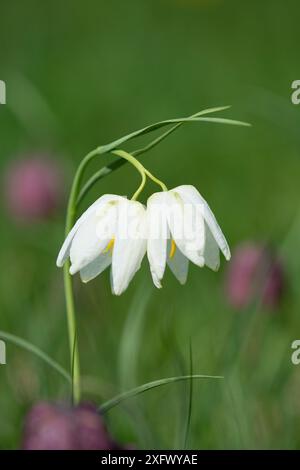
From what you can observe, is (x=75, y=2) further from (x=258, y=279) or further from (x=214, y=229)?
(x=214, y=229)

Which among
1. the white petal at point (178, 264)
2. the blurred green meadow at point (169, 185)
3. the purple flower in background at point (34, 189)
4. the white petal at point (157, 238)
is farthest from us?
the purple flower in background at point (34, 189)

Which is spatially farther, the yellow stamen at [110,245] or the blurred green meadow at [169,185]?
the blurred green meadow at [169,185]

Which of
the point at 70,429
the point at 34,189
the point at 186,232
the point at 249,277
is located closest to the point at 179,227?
the point at 186,232

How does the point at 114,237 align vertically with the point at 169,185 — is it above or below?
above

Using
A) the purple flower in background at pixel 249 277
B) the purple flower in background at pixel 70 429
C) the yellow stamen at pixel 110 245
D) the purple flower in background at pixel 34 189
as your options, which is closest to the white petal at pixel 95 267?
the yellow stamen at pixel 110 245

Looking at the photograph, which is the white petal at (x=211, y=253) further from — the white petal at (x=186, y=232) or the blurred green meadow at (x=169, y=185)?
the blurred green meadow at (x=169, y=185)

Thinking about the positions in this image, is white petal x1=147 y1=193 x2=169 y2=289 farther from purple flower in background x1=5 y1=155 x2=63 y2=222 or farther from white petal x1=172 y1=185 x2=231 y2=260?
purple flower in background x1=5 y1=155 x2=63 y2=222

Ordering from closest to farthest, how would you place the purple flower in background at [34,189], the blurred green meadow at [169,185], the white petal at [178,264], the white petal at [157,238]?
the white petal at [157,238]
the white petal at [178,264]
the blurred green meadow at [169,185]
the purple flower in background at [34,189]

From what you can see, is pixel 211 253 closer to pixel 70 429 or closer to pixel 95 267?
pixel 95 267
